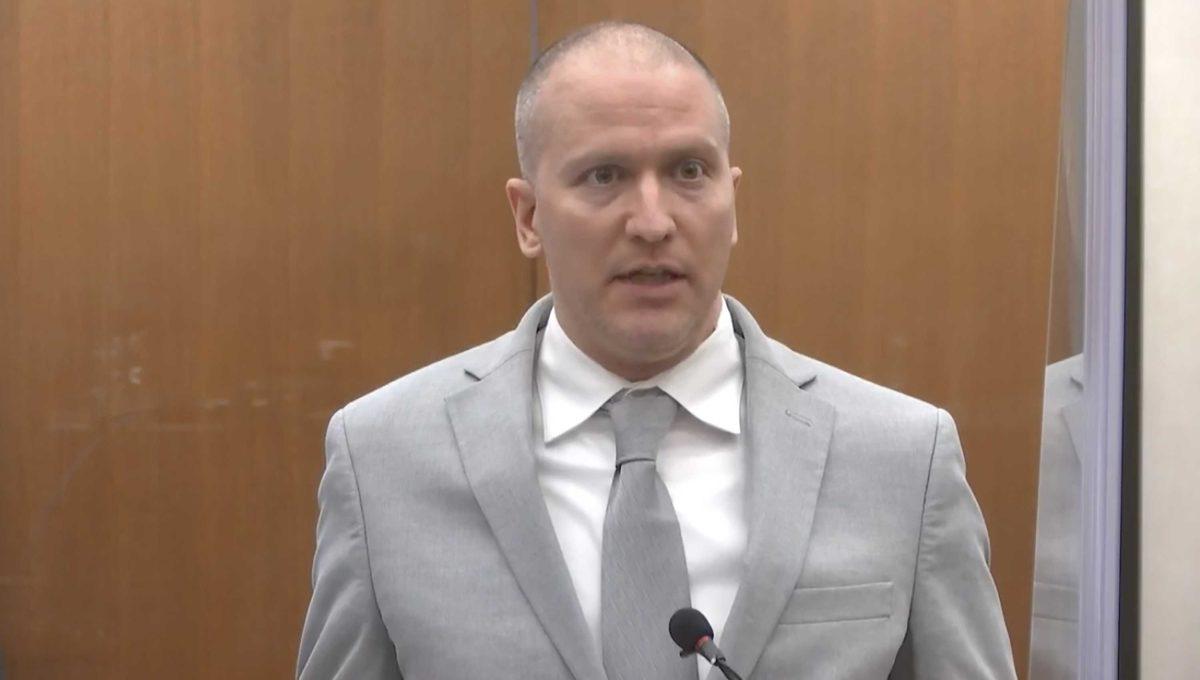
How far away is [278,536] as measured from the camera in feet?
9.52

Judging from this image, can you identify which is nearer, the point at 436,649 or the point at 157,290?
the point at 436,649

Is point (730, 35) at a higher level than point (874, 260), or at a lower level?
higher

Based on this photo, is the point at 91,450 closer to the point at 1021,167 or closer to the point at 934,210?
the point at 934,210

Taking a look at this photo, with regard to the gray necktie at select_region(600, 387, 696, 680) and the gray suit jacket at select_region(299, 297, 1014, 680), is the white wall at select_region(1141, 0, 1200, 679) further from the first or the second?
the gray necktie at select_region(600, 387, 696, 680)

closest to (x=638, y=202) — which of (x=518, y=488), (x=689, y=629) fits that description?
(x=518, y=488)

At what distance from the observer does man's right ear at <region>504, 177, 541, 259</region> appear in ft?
5.24

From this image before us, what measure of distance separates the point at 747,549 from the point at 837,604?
99mm

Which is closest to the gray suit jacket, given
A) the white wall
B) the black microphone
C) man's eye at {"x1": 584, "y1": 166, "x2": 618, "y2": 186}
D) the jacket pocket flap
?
the jacket pocket flap

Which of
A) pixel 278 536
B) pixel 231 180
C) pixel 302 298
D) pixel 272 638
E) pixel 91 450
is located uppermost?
→ pixel 231 180

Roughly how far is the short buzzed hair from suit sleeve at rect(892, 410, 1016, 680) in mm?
411

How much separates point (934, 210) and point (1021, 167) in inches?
7.1

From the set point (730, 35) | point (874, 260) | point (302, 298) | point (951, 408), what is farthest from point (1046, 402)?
point (302, 298)

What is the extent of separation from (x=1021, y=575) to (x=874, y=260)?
0.66 m

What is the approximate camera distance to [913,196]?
290 centimetres
